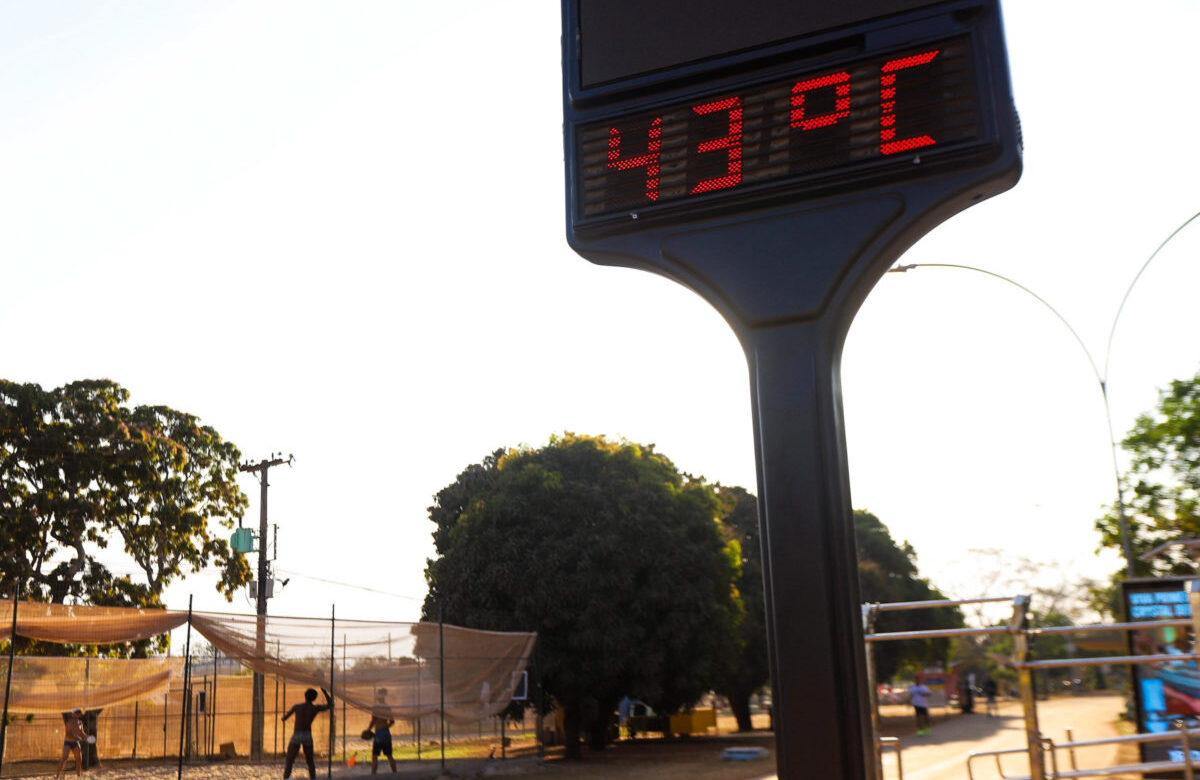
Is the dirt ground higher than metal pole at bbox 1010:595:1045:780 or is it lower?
lower

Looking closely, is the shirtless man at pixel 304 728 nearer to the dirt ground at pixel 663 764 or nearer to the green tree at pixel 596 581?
the dirt ground at pixel 663 764

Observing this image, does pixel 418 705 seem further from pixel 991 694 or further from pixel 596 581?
pixel 991 694

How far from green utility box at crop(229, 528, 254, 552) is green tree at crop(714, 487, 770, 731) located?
1295 centimetres

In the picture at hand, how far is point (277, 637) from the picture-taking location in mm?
16609

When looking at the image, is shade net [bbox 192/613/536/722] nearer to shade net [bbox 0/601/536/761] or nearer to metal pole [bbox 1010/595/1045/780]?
shade net [bbox 0/601/536/761]

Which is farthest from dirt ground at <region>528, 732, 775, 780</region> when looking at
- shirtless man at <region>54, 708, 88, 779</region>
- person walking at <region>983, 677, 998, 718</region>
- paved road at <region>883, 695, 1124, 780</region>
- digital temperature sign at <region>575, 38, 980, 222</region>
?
digital temperature sign at <region>575, 38, 980, 222</region>

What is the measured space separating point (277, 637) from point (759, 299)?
633 inches

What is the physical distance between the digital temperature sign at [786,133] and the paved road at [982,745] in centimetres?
894

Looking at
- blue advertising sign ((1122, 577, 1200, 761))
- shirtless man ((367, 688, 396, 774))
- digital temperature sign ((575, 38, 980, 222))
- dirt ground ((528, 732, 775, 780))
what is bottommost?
dirt ground ((528, 732, 775, 780))

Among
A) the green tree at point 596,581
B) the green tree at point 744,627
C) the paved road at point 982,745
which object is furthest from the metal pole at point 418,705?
the green tree at point 744,627

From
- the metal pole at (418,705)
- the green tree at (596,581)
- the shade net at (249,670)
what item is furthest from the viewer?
the green tree at (596,581)

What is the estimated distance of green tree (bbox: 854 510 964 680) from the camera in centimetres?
4003

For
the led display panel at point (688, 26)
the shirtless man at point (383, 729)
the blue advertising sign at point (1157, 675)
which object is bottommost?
the shirtless man at point (383, 729)

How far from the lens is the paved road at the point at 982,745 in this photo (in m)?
16.3
